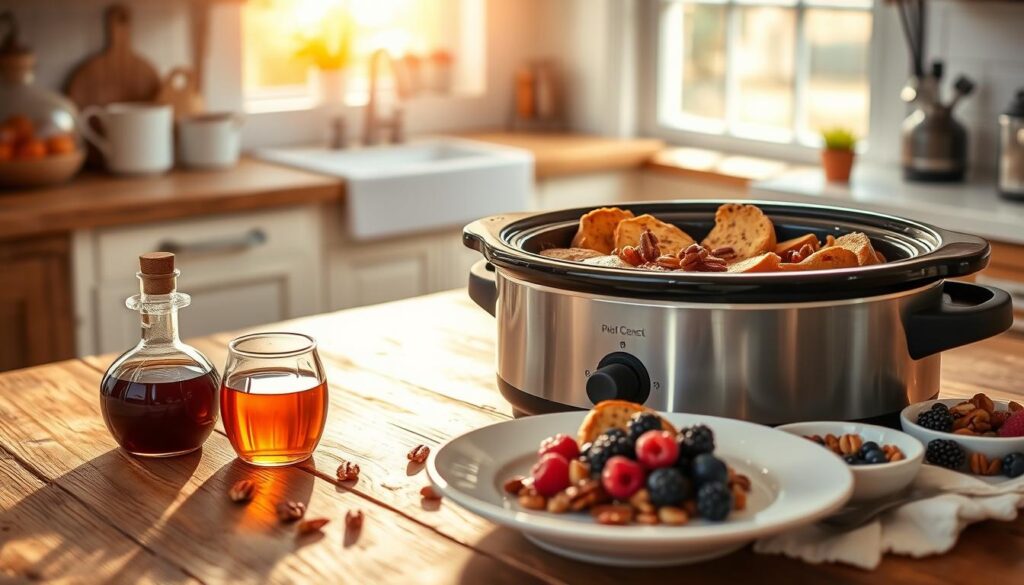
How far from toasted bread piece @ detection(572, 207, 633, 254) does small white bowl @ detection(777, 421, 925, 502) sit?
15.9 inches

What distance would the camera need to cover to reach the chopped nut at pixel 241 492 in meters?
1.16

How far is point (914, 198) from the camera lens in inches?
114

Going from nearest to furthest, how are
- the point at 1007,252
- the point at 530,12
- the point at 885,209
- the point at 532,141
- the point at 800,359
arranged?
the point at 800,359
the point at 1007,252
the point at 885,209
the point at 532,141
the point at 530,12

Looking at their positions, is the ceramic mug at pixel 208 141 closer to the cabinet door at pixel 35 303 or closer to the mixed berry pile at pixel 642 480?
the cabinet door at pixel 35 303

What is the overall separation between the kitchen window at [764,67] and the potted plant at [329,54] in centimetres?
97

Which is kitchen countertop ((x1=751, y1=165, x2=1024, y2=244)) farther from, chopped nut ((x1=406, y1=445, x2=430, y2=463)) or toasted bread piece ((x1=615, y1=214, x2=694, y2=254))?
chopped nut ((x1=406, y1=445, x2=430, y2=463))

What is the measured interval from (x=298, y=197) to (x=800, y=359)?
1988 millimetres

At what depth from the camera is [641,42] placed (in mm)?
4027

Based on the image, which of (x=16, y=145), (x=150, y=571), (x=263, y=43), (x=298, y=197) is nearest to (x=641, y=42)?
(x=263, y=43)

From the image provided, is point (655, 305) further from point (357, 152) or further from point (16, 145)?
point (357, 152)

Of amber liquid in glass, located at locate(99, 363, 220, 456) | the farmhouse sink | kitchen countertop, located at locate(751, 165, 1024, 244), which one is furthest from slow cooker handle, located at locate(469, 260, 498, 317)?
the farmhouse sink

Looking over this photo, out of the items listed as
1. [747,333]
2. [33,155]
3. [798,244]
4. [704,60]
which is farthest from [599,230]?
[704,60]

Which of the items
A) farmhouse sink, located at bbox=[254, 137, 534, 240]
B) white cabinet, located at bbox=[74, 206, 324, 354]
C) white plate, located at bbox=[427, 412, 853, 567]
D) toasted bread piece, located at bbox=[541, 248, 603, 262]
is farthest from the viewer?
farmhouse sink, located at bbox=[254, 137, 534, 240]

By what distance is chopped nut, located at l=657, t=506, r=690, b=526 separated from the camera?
97 cm
